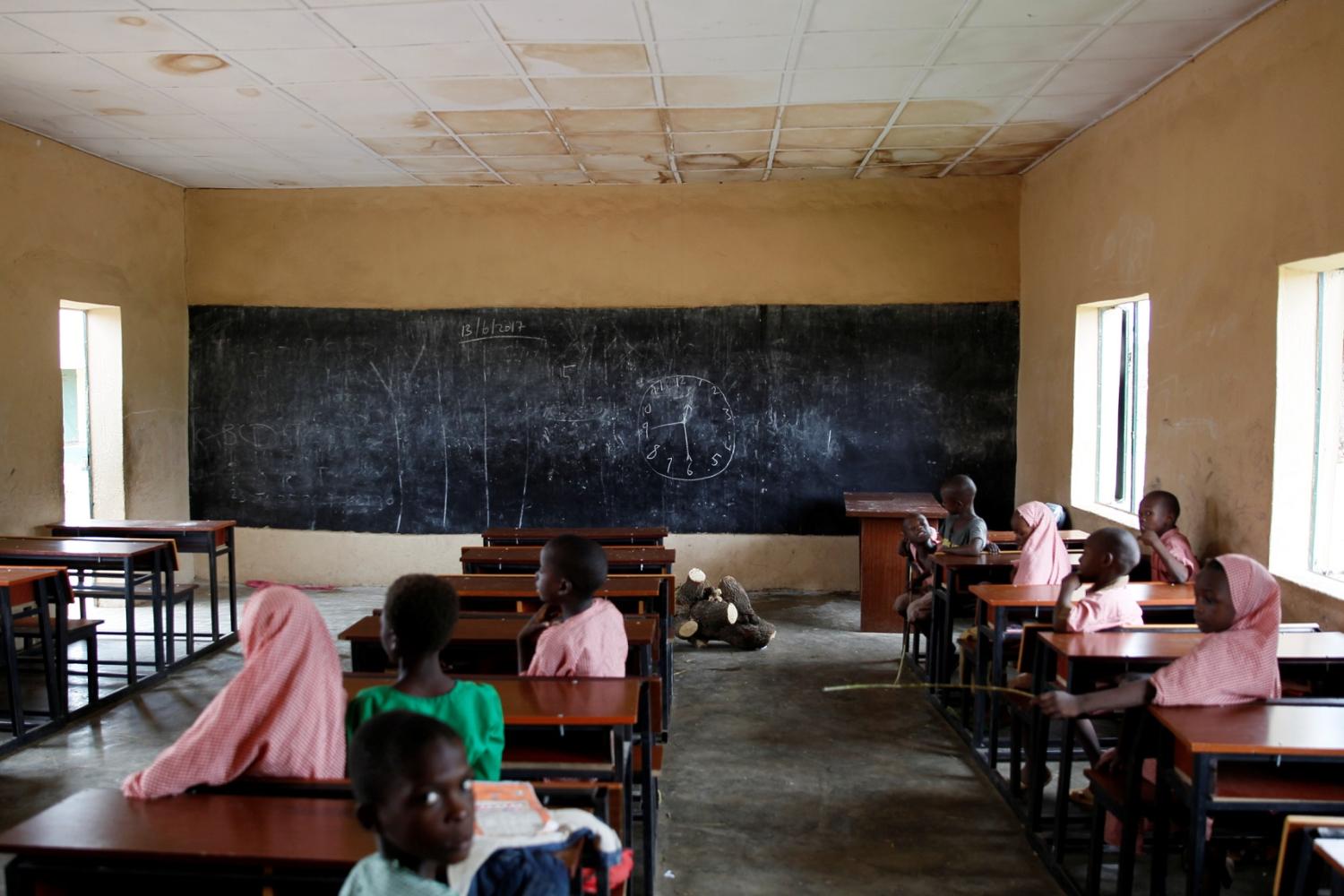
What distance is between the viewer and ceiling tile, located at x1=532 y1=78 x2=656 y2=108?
181 inches

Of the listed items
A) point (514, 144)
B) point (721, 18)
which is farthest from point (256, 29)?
point (514, 144)

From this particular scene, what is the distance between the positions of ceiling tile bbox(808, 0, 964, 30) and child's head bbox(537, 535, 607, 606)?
2.33 meters

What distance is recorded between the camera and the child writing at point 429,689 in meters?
1.94

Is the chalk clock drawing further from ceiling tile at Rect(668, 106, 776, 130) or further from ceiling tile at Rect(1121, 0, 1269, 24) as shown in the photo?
ceiling tile at Rect(1121, 0, 1269, 24)

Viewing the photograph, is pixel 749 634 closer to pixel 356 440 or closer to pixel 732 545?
pixel 732 545

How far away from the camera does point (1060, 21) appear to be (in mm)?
3816

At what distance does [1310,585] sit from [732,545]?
4.02 metres

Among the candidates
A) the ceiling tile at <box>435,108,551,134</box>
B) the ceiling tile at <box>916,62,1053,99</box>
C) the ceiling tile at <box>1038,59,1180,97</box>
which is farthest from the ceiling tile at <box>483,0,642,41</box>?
the ceiling tile at <box>1038,59,1180,97</box>

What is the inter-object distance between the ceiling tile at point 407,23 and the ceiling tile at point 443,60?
0.26 feet

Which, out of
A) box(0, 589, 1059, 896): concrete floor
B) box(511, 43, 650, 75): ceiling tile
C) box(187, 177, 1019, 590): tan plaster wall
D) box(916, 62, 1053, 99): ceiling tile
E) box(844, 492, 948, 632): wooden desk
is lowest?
box(0, 589, 1059, 896): concrete floor

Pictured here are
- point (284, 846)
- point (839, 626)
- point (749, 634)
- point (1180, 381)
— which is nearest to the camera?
point (284, 846)

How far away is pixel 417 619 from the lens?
1.98 m

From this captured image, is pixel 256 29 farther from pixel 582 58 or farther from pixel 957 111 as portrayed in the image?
pixel 957 111

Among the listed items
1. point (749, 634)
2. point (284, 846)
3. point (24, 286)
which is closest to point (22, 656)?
point (24, 286)
